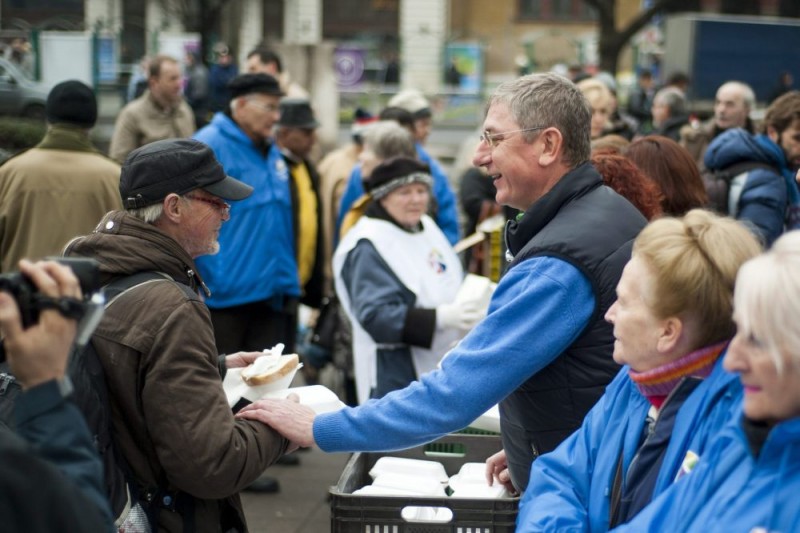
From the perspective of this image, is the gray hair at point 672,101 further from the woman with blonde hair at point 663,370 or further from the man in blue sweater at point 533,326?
the woman with blonde hair at point 663,370

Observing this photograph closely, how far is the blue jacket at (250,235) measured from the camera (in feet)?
21.4

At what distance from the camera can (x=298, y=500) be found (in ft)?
21.5

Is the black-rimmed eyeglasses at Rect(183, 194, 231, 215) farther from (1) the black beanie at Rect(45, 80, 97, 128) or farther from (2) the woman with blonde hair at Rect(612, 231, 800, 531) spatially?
(1) the black beanie at Rect(45, 80, 97, 128)

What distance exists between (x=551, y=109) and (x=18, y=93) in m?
21.7

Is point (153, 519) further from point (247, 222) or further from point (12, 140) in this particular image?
point (12, 140)

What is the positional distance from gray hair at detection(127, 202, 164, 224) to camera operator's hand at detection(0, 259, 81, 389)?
4.05 feet

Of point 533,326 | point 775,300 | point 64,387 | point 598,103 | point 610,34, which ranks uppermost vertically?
point 610,34

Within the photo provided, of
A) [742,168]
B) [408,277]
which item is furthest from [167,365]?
[742,168]

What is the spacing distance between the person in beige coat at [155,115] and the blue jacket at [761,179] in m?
4.72

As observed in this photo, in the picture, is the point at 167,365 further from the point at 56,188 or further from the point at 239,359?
the point at 56,188

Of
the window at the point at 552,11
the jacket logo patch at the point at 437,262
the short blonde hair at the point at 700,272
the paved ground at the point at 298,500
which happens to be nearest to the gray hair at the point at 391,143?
the jacket logo patch at the point at 437,262

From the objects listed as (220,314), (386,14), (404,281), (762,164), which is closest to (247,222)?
(220,314)

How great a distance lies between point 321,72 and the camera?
17.4 metres

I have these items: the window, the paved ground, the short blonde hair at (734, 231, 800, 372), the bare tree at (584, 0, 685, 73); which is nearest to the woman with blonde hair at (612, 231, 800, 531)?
the short blonde hair at (734, 231, 800, 372)
